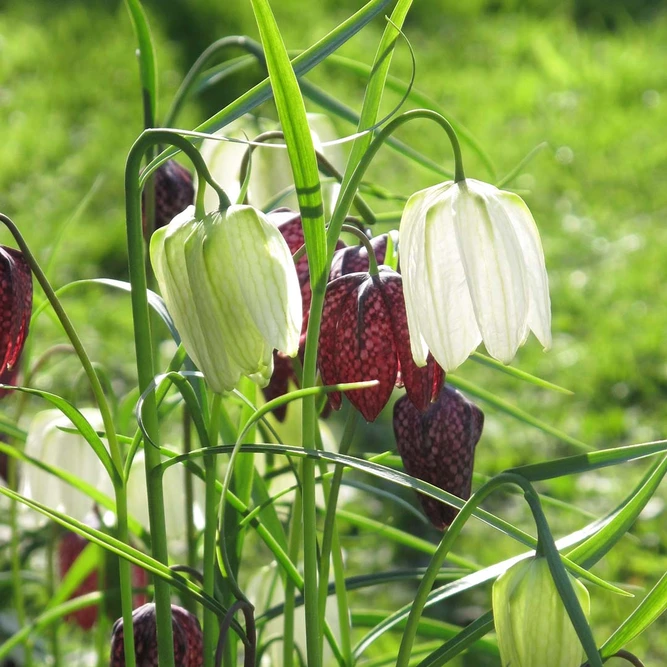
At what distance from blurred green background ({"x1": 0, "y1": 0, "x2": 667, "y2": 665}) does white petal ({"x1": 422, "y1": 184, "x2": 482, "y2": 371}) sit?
3.69ft

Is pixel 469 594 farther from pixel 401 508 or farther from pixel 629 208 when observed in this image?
pixel 629 208

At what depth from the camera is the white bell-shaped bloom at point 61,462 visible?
1.15 metres

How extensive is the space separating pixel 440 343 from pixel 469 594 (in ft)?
4.25

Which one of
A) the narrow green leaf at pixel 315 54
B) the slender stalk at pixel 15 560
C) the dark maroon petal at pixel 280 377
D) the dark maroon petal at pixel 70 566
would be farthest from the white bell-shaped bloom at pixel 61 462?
the narrow green leaf at pixel 315 54

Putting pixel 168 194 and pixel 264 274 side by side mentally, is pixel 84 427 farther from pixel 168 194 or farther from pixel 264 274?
pixel 168 194

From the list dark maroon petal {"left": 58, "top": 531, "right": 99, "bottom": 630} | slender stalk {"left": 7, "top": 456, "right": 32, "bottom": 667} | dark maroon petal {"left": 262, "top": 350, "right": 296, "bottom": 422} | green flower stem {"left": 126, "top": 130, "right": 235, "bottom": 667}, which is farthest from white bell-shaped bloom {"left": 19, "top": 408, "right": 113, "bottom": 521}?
green flower stem {"left": 126, "top": 130, "right": 235, "bottom": 667}

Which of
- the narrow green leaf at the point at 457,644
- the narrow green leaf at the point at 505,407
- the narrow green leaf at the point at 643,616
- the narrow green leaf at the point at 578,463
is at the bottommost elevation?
the narrow green leaf at the point at 457,644

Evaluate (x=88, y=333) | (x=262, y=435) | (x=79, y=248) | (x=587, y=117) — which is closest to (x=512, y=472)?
(x=262, y=435)

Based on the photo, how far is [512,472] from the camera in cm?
70

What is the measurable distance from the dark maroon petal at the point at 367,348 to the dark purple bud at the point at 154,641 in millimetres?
231

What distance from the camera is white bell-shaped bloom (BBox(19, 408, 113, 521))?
3.77 feet

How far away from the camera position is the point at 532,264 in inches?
29.9

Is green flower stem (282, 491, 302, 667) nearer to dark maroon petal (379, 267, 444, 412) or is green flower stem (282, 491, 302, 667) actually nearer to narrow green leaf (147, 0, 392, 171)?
dark maroon petal (379, 267, 444, 412)

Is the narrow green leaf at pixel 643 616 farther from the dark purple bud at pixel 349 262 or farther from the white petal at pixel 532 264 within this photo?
the dark purple bud at pixel 349 262
